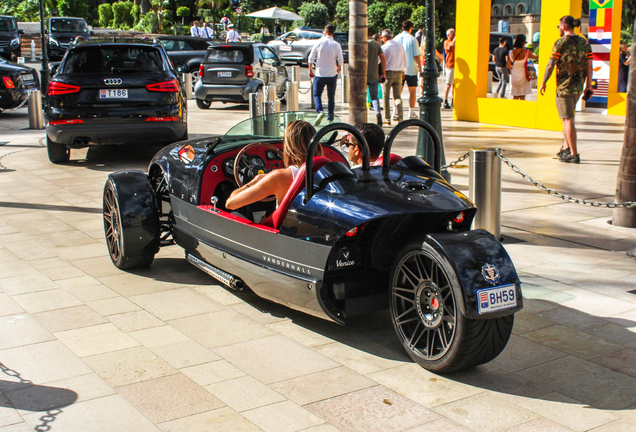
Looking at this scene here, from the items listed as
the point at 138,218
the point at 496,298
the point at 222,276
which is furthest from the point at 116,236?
the point at 496,298

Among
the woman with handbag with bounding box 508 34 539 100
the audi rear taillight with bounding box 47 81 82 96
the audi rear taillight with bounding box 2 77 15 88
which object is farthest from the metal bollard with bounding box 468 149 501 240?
the audi rear taillight with bounding box 2 77 15 88

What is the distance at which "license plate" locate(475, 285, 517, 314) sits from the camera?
3.82m

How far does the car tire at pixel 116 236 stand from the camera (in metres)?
6.02

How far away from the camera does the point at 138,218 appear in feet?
19.5

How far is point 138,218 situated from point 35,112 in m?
10.8

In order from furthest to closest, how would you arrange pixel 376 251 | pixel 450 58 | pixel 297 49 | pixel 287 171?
pixel 297 49, pixel 450 58, pixel 287 171, pixel 376 251

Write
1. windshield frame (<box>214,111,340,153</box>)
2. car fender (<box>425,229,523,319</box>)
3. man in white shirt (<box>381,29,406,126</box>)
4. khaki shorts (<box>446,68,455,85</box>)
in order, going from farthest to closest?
khaki shorts (<box>446,68,455,85</box>), man in white shirt (<box>381,29,406,126</box>), windshield frame (<box>214,111,340,153</box>), car fender (<box>425,229,523,319</box>)

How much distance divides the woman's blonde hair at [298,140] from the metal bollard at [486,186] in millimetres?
2160

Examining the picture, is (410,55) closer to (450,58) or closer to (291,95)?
(450,58)

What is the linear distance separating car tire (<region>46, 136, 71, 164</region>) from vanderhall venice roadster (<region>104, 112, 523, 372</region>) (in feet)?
21.4

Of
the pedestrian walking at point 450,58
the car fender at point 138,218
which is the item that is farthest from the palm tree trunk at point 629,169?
the pedestrian walking at point 450,58

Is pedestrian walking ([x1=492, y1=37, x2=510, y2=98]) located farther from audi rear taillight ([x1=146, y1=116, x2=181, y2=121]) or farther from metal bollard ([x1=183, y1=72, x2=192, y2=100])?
audi rear taillight ([x1=146, y1=116, x2=181, y2=121])

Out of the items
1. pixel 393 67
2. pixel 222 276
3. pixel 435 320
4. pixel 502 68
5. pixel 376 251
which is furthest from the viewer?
pixel 502 68

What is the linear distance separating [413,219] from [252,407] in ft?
4.66
